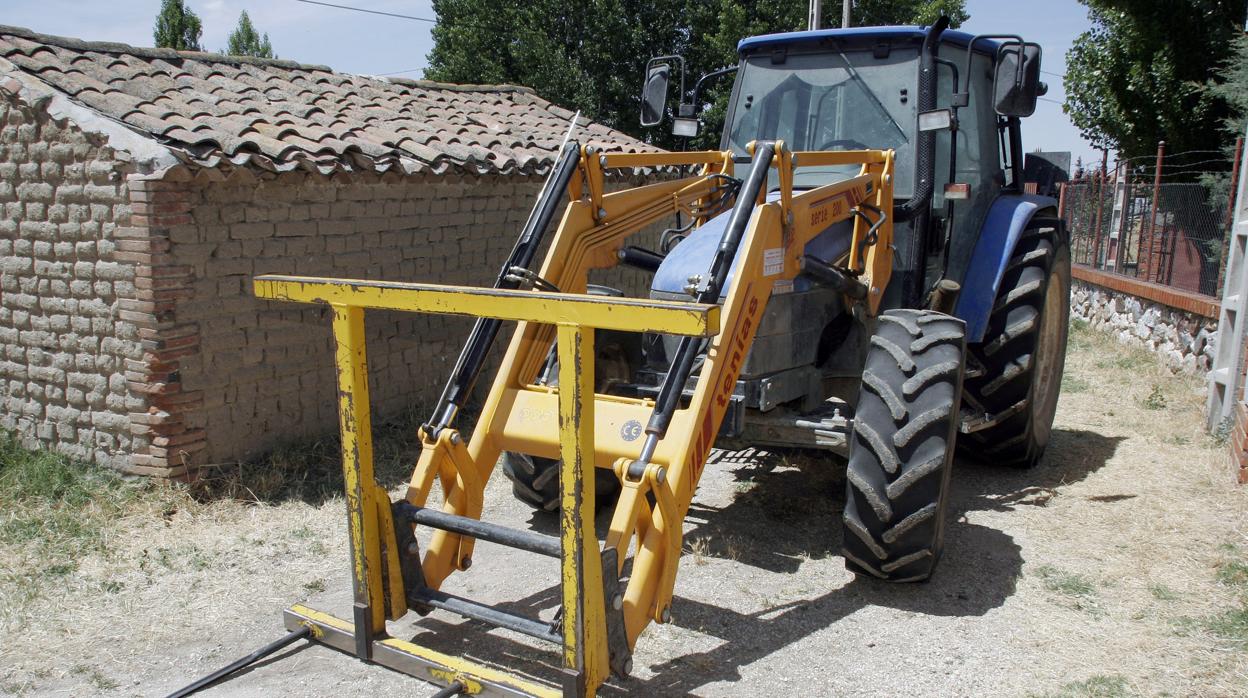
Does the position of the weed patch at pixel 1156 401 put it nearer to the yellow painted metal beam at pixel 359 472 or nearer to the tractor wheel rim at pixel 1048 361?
the tractor wheel rim at pixel 1048 361

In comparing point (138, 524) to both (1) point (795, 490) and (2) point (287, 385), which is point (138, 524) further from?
(1) point (795, 490)

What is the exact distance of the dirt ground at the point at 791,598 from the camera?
3828mm

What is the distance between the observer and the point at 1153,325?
961cm

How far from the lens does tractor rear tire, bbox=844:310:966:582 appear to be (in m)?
4.19

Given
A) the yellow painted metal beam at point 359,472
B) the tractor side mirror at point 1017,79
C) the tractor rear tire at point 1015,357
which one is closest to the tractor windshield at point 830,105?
the tractor side mirror at point 1017,79

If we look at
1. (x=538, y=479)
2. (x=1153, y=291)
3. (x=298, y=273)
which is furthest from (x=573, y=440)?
(x=1153, y=291)

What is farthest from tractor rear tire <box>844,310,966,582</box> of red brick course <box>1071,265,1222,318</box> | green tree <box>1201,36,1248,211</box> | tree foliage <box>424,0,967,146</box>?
tree foliage <box>424,0,967,146</box>

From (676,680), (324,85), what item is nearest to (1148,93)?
(324,85)

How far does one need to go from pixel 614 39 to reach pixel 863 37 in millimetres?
16704

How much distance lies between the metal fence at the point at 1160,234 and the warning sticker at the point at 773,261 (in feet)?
20.6

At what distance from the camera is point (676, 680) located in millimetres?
3768

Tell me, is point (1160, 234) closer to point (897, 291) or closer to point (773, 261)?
point (897, 291)

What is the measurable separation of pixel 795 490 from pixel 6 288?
199 inches

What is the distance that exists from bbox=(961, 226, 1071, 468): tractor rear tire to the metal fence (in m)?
3.94
